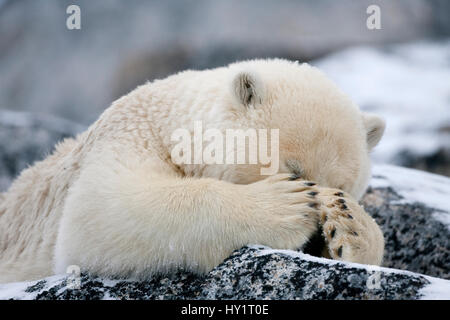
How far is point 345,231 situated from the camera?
2.57 m

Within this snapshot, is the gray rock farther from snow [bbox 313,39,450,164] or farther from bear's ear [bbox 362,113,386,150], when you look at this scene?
snow [bbox 313,39,450,164]

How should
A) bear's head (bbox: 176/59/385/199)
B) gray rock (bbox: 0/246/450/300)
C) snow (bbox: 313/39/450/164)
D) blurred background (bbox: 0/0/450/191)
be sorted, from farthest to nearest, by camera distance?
blurred background (bbox: 0/0/450/191) → snow (bbox: 313/39/450/164) → bear's head (bbox: 176/59/385/199) → gray rock (bbox: 0/246/450/300)

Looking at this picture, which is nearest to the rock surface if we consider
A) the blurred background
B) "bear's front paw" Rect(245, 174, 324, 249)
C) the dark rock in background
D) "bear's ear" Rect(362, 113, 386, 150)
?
"bear's front paw" Rect(245, 174, 324, 249)

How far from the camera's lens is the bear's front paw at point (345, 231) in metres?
2.56

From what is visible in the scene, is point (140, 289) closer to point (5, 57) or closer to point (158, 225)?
point (158, 225)

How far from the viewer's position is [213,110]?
10.2 ft

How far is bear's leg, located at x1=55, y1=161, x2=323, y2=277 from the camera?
2533 millimetres

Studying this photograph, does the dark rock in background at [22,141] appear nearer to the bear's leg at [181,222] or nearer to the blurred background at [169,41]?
the bear's leg at [181,222]

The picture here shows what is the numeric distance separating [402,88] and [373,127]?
798 cm

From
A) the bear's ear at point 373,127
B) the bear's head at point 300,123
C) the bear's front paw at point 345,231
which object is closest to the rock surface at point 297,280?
the bear's front paw at point 345,231

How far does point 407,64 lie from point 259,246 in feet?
35.5

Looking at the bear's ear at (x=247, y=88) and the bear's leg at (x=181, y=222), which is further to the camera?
the bear's ear at (x=247, y=88)

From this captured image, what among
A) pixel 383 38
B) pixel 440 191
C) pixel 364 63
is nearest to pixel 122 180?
pixel 440 191

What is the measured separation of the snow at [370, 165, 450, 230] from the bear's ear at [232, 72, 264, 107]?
6.27 feet
